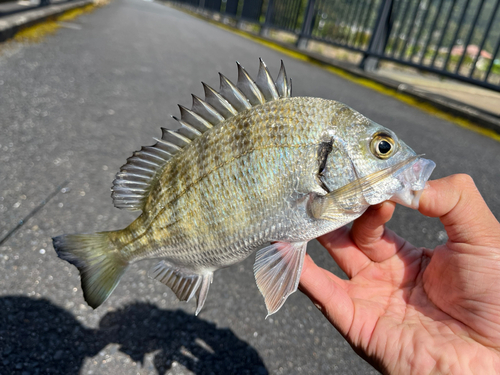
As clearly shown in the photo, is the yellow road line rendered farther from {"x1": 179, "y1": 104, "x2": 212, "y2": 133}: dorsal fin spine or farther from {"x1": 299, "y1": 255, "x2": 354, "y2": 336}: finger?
{"x1": 299, "y1": 255, "x2": 354, "y2": 336}: finger

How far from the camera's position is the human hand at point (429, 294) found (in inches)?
48.1

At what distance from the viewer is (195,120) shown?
127cm

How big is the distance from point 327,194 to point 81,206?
6.74 feet

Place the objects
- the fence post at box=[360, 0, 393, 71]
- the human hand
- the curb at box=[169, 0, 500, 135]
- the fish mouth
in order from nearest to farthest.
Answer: the fish mouth < the human hand < the curb at box=[169, 0, 500, 135] < the fence post at box=[360, 0, 393, 71]

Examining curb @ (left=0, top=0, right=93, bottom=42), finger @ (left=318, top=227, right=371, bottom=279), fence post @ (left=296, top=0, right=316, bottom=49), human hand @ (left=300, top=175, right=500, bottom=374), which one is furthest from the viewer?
fence post @ (left=296, top=0, right=316, bottom=49)

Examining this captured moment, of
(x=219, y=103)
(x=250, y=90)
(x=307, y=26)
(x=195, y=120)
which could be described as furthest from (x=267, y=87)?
(x=307, y=26)

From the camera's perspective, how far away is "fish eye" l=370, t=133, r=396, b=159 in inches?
43.8

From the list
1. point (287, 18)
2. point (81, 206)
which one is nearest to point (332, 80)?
point (81, 206)

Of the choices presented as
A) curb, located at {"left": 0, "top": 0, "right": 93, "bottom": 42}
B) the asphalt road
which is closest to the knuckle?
the asphalt road

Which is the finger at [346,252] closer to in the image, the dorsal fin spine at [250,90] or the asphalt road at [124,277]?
the asphalt road at [124,277]

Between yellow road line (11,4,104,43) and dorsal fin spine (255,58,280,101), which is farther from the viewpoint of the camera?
yellow road line (11,4,104,43)

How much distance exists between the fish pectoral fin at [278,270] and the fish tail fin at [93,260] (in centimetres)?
56

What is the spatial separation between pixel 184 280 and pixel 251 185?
1.75ft

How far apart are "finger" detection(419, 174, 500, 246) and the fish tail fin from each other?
119cm
